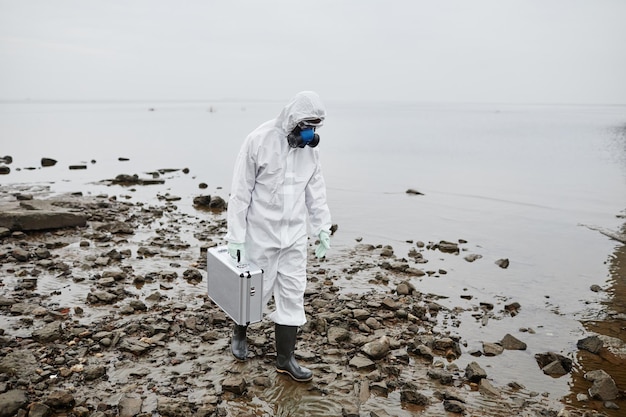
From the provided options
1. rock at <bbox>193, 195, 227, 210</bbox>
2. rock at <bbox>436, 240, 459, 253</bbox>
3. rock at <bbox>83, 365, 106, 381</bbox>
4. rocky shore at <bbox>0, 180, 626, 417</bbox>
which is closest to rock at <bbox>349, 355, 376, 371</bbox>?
rocky shore at <bbox>0, 180, 626, 417</bbox>

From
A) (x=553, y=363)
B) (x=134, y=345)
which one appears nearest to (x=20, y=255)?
(x=134, y=345)

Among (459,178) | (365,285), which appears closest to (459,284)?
(365,285)

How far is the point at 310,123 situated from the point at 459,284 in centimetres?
470

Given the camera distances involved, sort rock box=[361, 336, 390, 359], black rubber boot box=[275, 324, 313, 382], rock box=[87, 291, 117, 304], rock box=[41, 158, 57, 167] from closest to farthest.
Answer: black rubber boot box=[275, 324, 313, 382] → rock box=[361, 336, 390, 359] → rock box=[87, 291, 117, 304] → rock box=[41, 158, 57, 167]

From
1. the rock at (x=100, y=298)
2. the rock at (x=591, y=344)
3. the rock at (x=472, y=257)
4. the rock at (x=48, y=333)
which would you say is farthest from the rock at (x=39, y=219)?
the rock at (x=591, y=344)

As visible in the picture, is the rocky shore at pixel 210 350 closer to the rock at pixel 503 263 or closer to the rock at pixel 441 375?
the rock at pixel 441 375

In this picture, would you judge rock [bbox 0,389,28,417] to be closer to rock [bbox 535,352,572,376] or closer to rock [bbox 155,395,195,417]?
rock [bbox 155,395,195,417]

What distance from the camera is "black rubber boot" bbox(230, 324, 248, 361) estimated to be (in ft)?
15.7

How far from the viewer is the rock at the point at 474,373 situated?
15.3 feet

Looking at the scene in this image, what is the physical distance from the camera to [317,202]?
466 cm

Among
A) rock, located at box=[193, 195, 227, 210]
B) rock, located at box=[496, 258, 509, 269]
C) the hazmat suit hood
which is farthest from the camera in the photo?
rock, located at box=[193, 195, 227, 210]

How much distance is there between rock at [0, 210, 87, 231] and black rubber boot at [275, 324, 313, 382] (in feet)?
23.0

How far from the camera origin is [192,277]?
7.17m

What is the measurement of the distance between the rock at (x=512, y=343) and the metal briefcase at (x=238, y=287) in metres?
3.00
